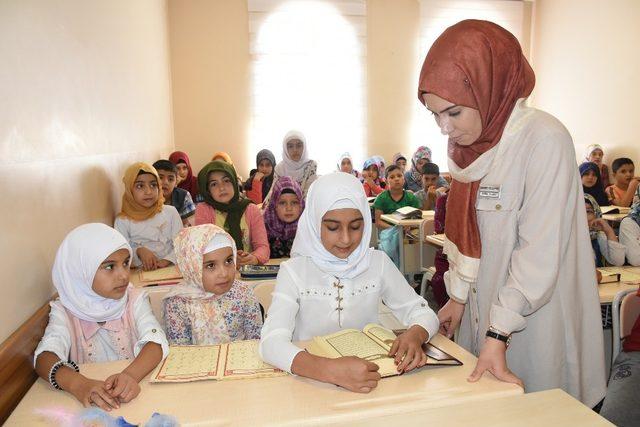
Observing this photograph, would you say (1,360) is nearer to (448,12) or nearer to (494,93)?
(494,93)

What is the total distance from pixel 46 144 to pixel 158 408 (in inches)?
48.3

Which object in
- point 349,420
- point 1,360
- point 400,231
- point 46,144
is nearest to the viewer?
point 349,420

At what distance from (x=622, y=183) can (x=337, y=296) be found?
619 cm

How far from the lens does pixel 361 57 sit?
→ 7.82 metres

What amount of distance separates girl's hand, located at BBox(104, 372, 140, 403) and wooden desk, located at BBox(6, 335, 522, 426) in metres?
0.02

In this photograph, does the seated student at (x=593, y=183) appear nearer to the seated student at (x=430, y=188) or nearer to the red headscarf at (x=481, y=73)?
the seated student at (x=430, y=188)

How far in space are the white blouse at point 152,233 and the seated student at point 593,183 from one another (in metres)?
4.63

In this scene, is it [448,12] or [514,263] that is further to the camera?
[448,12]

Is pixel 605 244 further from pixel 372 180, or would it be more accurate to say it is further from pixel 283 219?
pixel 372 180

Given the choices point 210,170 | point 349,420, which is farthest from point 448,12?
point 349,420

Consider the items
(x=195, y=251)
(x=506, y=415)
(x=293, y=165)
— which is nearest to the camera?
(x=506, y=415)

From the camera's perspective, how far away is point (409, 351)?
1224 mm

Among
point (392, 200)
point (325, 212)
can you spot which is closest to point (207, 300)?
point (325, 212)

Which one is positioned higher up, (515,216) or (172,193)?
(515,216)
